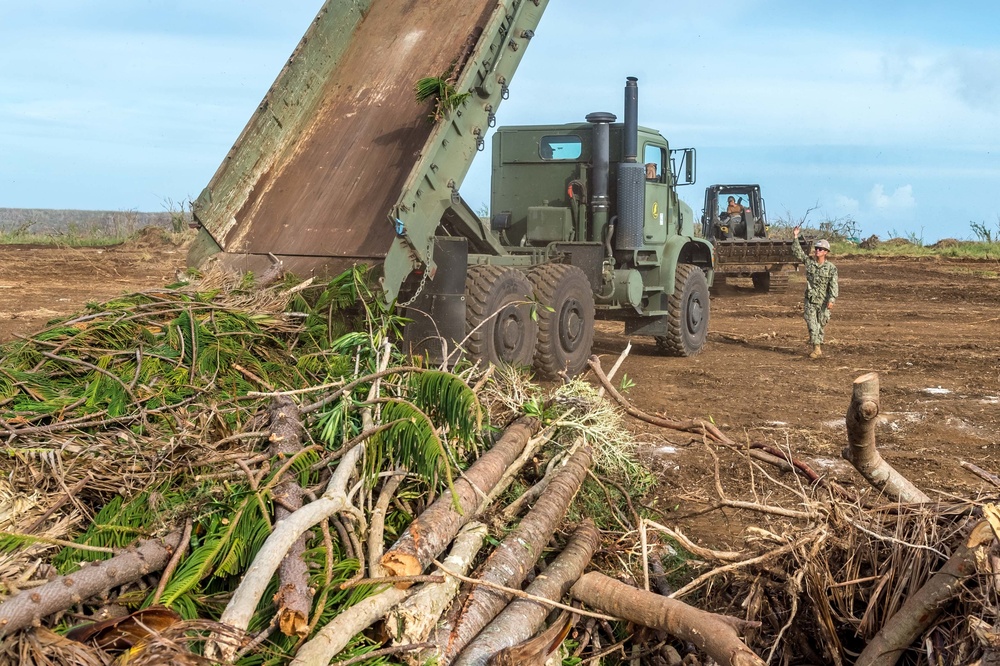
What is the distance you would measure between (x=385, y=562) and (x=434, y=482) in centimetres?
40

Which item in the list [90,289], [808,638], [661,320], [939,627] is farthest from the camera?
[90,289]

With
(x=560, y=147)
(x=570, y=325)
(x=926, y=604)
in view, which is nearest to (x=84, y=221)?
(x=560, y=147)

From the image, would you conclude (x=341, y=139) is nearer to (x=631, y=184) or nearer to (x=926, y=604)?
(x=631, y=184)

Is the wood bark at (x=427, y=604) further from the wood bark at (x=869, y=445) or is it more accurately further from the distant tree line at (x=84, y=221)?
the distant tree line at (x=84, y=221)

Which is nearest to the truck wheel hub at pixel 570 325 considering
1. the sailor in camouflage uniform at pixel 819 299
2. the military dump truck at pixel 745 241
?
the sailor in camouflage uniform at pixel 819 299

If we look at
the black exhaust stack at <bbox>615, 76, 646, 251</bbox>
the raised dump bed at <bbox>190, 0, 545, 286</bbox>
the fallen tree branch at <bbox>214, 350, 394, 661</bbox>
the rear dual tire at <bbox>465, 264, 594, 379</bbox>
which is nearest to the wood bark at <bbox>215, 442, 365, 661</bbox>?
the fallen tree branch at <bbox>214, 350, 394, 661</bbox>

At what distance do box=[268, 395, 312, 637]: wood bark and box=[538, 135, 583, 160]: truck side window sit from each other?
7.46 meters

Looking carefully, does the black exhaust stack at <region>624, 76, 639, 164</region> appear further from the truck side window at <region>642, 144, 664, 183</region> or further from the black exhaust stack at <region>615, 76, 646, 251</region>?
the truck side window at <region>642, 144, 664, 183</region>

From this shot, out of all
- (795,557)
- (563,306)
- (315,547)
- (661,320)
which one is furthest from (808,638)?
(661,320)

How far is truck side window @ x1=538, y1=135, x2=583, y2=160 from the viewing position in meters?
11.1

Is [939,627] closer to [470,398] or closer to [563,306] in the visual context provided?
[470,398]

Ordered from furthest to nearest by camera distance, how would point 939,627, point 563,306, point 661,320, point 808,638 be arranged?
point 661,320, point 563,306, point 808,638, point 939,627

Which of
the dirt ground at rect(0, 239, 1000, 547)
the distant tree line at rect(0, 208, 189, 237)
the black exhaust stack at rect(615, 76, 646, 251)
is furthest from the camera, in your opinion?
the distant tree line at rect(0, 208, 189, 237)

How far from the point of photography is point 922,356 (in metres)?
11.7
